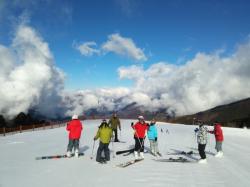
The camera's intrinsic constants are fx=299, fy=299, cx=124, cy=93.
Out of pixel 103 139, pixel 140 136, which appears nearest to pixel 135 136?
pixel 140 136

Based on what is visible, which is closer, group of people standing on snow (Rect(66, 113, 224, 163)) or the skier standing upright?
the skier standing upright

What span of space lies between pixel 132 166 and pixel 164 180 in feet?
10.1

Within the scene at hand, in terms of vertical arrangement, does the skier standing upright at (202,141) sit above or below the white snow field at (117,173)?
above

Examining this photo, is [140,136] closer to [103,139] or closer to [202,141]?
[103,139]

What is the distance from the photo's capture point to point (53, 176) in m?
11.1

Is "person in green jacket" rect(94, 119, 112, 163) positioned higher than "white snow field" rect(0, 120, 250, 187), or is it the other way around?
"person in green jacket" rect(94, 119, 112, 163)

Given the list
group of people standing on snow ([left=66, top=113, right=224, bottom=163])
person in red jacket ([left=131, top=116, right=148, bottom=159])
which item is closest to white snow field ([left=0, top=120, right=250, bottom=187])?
group of people standing on snow ([left=66, top=113, right=224, bottom=163])

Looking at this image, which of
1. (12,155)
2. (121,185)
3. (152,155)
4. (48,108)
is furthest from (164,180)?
(48,108)

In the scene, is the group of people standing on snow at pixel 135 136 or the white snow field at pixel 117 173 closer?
the white snow field at pixel 117 173

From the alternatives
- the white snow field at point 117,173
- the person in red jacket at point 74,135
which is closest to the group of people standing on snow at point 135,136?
the person in red jacket at point 74,135

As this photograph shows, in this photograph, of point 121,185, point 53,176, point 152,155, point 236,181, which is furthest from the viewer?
point 152,155

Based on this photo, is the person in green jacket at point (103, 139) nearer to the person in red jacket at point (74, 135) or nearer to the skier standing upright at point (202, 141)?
the person in red jacket at point (74, 135)

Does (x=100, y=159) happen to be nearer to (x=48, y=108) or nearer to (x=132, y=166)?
(x=132, y=166)

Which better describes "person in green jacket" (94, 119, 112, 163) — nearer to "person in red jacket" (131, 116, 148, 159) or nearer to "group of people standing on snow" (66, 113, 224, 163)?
"group of people standing on snow" (66, 113, 224, 163)
